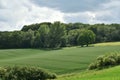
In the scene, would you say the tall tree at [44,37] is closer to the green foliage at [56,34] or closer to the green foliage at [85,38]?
the green foliage at [56,34]

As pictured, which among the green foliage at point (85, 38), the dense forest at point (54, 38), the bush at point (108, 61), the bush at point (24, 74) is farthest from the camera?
the dense forest at point (54, 38)

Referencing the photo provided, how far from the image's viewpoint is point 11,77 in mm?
41906

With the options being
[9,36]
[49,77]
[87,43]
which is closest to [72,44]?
[87,43]

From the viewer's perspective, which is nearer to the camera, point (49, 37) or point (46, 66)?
point (46, 66)

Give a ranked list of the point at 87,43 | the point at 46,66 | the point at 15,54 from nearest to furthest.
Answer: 1. the point at 46,66
2. the point at 15,54
3. the point at 87,43

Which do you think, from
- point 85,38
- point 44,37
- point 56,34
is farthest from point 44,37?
point 85,38

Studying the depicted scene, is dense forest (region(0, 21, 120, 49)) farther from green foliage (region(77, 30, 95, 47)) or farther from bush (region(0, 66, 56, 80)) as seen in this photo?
bush (region(0, 66, 56, 80))

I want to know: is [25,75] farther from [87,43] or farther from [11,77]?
[87,43]

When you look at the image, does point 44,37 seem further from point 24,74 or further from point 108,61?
point 24,74

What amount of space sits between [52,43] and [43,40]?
13.4 ft

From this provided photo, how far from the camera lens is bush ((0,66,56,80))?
4197cm

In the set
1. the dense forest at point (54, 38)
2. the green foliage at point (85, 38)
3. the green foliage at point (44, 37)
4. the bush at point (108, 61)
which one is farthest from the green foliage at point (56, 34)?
the bush at point (108, 61)

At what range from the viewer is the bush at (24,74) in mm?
41969

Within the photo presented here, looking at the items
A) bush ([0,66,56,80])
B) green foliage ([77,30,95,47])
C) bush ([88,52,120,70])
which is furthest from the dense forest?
bush ([0,66,56,80])
